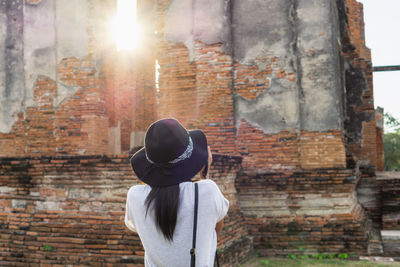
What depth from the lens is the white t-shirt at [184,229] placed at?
67.2 inches

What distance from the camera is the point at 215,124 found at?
6.95m

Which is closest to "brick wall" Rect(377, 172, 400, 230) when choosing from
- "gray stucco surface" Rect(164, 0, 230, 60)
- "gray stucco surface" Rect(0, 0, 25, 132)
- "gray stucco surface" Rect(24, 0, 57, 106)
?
"gray stucco surface" Rect(164, 0, 230, 60)

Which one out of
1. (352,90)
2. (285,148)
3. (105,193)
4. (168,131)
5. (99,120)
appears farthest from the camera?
(352,90)

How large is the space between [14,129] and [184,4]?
428cm

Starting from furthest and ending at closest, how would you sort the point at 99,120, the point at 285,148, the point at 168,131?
1. the point at 99,120
2. the point at 285,148
3. the point at 168,131

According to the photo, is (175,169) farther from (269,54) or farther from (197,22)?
(197,22)

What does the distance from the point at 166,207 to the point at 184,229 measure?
125 mm

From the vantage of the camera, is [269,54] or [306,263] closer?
[306,263]

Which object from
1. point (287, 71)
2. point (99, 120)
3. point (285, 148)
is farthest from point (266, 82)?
point (99, 120)

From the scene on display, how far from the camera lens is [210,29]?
7055 mm

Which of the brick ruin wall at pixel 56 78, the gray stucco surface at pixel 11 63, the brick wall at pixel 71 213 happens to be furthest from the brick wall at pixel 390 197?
the gray stucco surface at pixel 11 63

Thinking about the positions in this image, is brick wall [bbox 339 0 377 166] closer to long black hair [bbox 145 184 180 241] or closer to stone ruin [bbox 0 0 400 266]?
stone ruin [bbox 0 0 400 266]

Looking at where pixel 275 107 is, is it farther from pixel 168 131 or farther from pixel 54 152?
pixel 168 131

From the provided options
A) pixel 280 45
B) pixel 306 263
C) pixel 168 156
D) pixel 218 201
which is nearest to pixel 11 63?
pixel 280 45
